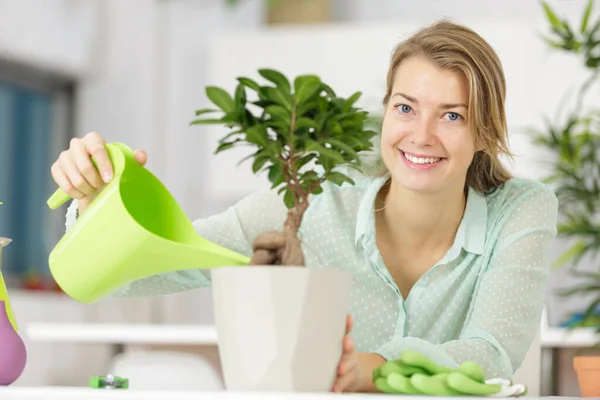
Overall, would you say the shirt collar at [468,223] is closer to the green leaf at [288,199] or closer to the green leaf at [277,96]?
the green leaf at [288,199]

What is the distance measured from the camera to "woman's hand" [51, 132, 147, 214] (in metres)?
1.09

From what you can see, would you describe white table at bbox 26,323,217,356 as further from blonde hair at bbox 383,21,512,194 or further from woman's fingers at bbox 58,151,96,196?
woman's fingers at bbox 58,151,96,196

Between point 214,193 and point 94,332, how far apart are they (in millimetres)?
1789

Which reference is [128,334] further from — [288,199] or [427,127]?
[288,199]

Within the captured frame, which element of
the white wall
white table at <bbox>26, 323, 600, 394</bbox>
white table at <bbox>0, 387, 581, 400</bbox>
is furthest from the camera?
the white wall

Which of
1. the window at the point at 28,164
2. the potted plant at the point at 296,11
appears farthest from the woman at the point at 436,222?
the potted plant at the point at 296,11

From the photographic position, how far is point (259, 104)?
3.34ft

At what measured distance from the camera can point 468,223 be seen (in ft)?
5.54

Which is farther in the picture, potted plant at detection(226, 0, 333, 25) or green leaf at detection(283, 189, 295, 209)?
potted plant at detection(226, 0, 333, 25)

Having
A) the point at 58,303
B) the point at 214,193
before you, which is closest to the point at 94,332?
the point at 58,303

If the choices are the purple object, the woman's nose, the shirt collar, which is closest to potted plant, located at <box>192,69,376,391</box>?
the purple object

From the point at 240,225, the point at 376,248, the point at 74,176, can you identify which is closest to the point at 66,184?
the point at 74,176

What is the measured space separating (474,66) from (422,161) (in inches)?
6.6

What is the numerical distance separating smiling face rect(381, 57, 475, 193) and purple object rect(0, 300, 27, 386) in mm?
658
